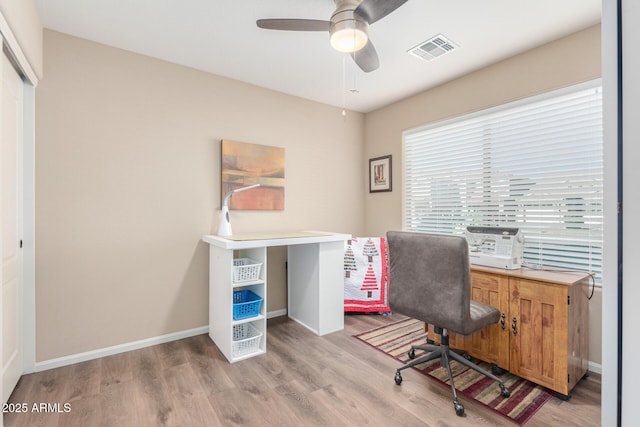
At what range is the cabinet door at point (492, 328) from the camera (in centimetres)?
220

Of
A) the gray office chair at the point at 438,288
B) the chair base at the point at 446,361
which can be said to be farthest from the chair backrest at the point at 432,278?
the chair base at the point at 446,361

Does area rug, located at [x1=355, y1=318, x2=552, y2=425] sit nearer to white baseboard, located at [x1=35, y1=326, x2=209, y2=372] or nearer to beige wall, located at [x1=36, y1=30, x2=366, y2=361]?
beige wall, located at [x1=36, y1=30, x2=366, y2=361]

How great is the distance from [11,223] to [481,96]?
3.83 meters

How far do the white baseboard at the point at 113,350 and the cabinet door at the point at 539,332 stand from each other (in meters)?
2.64

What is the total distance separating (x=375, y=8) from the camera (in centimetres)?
163

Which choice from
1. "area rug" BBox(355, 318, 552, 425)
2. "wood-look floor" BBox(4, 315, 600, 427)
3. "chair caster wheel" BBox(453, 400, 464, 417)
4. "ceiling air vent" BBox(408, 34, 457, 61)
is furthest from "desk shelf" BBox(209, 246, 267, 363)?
"ceiling air vent" BBox(408, 34, 457, 61)

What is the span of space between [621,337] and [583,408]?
179 centimetres

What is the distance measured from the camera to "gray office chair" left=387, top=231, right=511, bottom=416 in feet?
6.16

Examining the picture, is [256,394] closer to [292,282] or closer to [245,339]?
[245,339]

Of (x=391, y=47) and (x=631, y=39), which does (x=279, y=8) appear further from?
(x=631, y=39)

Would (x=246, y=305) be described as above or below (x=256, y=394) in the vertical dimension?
above

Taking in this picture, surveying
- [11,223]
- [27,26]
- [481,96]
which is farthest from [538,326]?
[27,26]

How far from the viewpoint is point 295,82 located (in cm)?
323

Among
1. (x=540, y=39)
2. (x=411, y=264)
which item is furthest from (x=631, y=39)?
(x=540, y=39)
